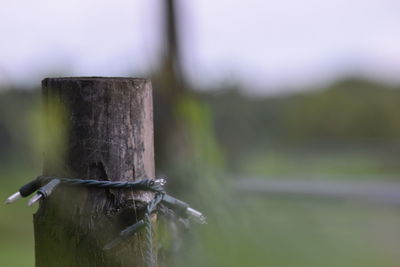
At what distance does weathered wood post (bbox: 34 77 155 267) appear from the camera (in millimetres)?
1659

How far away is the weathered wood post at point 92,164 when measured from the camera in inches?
65.3

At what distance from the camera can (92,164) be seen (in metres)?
1.68

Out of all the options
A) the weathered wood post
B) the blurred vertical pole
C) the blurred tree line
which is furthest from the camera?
the blurred tree line

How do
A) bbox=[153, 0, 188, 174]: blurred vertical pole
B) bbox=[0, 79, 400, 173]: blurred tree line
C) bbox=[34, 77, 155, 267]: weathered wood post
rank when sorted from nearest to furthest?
bbox=[34, 77, 155, 267]: weathered wood post
bbox=[153, 0, 188, 174]: blurred vertical pole
bbox=[0, 79, 400, 173]: blurred tree line

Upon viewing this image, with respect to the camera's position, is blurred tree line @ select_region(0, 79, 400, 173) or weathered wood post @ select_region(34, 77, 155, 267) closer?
weathered wood post @ select_region(34, 77, 155, 267)

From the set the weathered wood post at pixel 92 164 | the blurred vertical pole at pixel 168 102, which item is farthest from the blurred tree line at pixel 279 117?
the weathered wood post at pixel 92 164

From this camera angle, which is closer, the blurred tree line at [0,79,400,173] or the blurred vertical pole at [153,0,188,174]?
the blurred vertical pole at [153,0,188,174]

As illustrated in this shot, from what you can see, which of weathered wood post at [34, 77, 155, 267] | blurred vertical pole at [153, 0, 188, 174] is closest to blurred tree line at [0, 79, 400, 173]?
blurred vertical pole at [153, 0, 188, 174]

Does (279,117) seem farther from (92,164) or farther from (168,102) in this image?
(92,164)

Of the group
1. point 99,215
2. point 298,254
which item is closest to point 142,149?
point 99,215

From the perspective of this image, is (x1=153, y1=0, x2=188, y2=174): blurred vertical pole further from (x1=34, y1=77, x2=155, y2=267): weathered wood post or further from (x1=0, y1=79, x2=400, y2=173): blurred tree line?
(x1=34, y1=77, x2=155, y2=267): weathered wood post

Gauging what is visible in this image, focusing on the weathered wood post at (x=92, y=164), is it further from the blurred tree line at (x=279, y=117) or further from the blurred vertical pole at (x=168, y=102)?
the blurred vertical pole at (x=168, y=102)

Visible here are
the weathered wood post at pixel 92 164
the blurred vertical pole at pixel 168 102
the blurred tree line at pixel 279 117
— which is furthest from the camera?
the blurred tree line at pixel 279 117

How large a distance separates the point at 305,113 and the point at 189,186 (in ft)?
42.5
